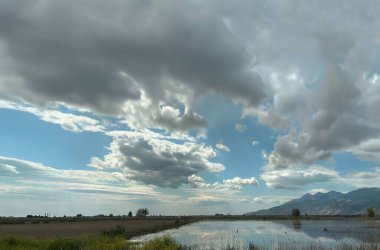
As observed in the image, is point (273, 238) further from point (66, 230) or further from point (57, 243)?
point (66, 230)

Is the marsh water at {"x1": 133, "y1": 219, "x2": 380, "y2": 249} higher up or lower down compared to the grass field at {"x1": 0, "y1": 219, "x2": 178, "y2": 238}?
lower down

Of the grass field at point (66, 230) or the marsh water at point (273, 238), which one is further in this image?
the grass field at point (66, 230)

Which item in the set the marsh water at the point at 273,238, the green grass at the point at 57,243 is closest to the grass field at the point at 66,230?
the marsh water at the point at 273,238

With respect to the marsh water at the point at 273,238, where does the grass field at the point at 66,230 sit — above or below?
above

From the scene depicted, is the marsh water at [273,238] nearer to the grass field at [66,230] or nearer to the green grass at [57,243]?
the grass field at [66,230]

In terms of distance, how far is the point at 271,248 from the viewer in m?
37.8

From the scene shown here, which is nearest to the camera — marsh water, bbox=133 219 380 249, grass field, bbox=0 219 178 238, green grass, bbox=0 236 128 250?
green grass, bbox=0 236 128 250

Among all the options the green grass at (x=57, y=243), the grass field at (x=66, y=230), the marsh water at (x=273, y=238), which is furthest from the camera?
the grass field at (x=66, y=230)

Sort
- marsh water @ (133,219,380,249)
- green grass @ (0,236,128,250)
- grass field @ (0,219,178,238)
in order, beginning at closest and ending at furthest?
Result: 1. green grass @ (0,236,128,250)
2. marsh water @ (133,219,380,249)
3. grass field @ (0,219,178,238)

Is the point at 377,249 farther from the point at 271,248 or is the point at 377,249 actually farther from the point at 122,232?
the point at 122,232

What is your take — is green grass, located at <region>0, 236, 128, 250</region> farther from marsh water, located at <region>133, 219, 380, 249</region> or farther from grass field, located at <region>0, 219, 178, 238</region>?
grass field, located at <region>0, 219, 178, 238</region>

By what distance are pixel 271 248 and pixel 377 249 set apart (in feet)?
30.9

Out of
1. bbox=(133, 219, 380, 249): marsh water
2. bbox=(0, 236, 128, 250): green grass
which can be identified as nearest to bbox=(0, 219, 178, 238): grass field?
bbox=(133, 219, 380, 249): marsh water

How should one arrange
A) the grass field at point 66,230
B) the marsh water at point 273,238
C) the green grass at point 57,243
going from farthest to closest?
the grass field at point 66,230 → the marsh water at point 273,238 → the green grass at point 57,243
